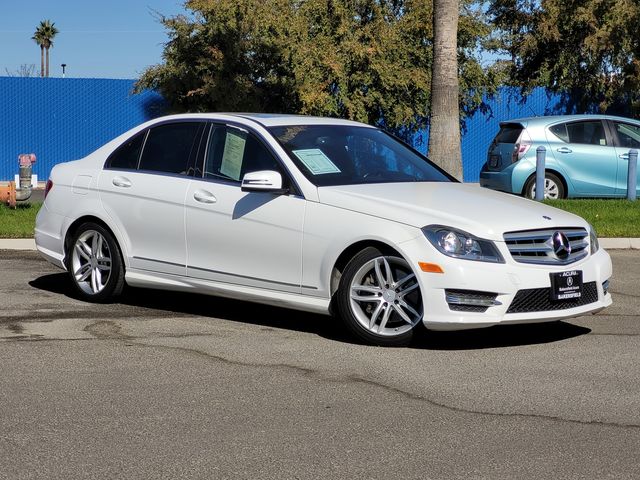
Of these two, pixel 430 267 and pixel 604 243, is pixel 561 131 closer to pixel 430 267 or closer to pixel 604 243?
pixel 604 243

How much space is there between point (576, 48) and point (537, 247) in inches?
866

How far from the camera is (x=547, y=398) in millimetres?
6027

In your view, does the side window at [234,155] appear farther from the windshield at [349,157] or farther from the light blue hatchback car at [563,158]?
the light blue hatchback car at [563,158]

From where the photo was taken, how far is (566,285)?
7.34m

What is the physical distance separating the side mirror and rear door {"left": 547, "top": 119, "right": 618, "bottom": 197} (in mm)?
10538

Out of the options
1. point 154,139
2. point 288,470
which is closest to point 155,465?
point 288,470

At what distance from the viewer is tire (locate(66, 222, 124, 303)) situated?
29.3 ft

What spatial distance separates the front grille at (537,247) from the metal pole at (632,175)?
974cm

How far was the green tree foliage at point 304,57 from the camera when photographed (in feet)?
83.4

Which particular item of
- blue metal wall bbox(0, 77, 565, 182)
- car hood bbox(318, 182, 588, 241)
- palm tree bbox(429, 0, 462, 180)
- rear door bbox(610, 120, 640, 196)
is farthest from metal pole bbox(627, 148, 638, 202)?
blue metal wall bbox(0, 77, 565, 182)

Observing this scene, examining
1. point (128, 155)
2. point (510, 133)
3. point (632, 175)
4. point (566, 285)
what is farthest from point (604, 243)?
point (128, 155)

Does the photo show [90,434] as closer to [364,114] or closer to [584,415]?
[584,415]

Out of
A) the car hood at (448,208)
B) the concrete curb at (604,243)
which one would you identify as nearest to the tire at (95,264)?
the car hood at (448,208)

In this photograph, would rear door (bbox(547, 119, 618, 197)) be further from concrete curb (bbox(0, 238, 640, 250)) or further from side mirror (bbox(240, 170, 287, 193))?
side mirror (bbox(240, 170, 287, 193))
